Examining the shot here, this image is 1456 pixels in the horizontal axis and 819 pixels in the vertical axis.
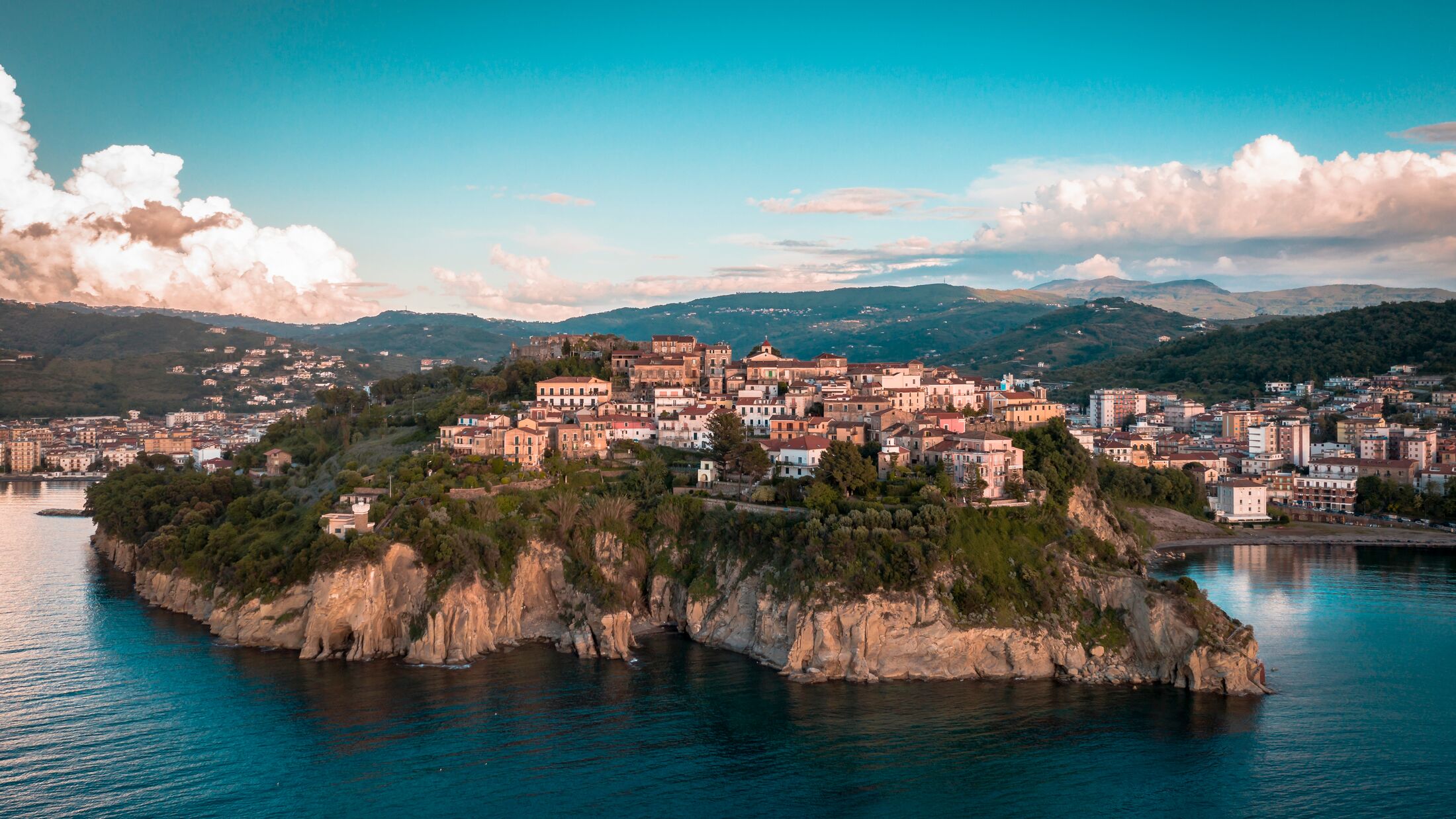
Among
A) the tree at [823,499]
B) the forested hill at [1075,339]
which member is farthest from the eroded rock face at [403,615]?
the forested hill at [1075,339]

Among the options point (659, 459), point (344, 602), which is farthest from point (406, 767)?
point (659, 459)

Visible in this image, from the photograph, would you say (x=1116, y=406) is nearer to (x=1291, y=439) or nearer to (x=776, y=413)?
(x=1291, y=439)

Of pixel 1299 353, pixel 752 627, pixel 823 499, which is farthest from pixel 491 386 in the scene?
pixel 1299 353

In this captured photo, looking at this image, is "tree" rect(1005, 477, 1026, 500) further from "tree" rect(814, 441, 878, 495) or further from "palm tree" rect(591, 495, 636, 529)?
"palm tree" rect(591, 495, 636, 529)

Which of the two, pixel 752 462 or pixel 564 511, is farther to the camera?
pixel 752 462

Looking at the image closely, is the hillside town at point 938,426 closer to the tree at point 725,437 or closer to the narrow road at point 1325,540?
the tree at point 725,437
